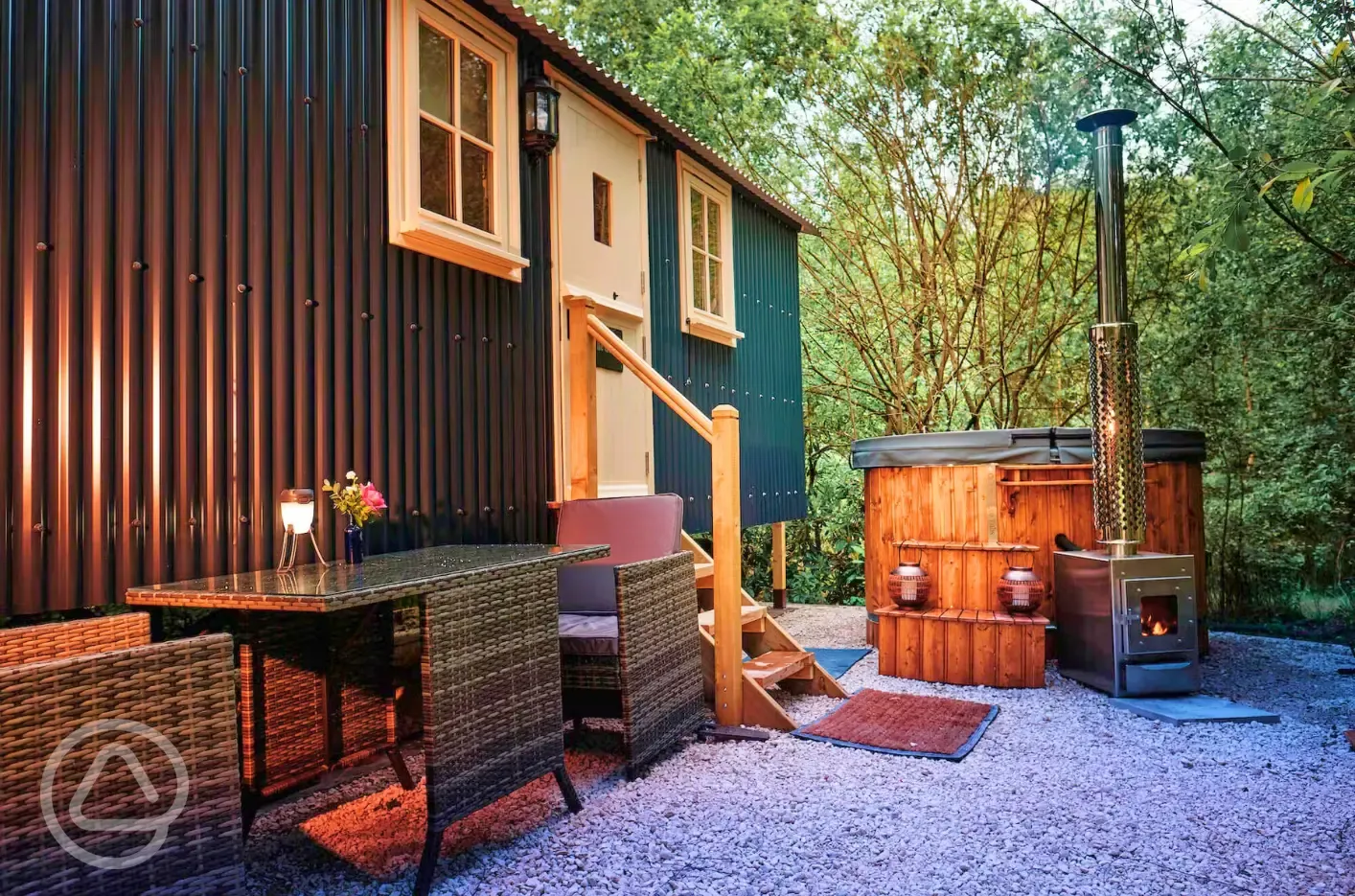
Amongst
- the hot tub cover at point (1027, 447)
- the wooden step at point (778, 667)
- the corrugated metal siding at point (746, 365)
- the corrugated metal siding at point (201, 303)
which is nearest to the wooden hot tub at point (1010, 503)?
the hot tub cover at point (1027, 447)

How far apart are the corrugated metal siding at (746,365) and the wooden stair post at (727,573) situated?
1896mm

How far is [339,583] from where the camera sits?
234 centimetres

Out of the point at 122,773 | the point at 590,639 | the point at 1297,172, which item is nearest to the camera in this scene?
the point at 122,773

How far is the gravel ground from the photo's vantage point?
2.41 m

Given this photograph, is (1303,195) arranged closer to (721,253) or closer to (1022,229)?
(721,253)

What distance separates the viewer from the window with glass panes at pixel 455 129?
13.1ft

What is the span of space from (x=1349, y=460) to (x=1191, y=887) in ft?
19.6

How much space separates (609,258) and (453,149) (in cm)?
151

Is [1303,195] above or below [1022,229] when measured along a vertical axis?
below

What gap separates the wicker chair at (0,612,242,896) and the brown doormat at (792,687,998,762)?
8.40 feet

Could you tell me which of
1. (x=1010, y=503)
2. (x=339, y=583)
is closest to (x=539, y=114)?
(x=339, y=583)

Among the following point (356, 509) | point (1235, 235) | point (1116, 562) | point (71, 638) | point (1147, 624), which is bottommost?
point (1147, 624)

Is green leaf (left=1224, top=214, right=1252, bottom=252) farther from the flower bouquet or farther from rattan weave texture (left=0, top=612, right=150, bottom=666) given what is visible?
rattan weave texture (left=0, top=612, right=150, bottom=666)

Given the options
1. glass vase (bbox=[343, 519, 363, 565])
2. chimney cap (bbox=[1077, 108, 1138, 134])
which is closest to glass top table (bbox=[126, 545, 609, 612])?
glass vase (bbox=[343, 519, 363, 565])
